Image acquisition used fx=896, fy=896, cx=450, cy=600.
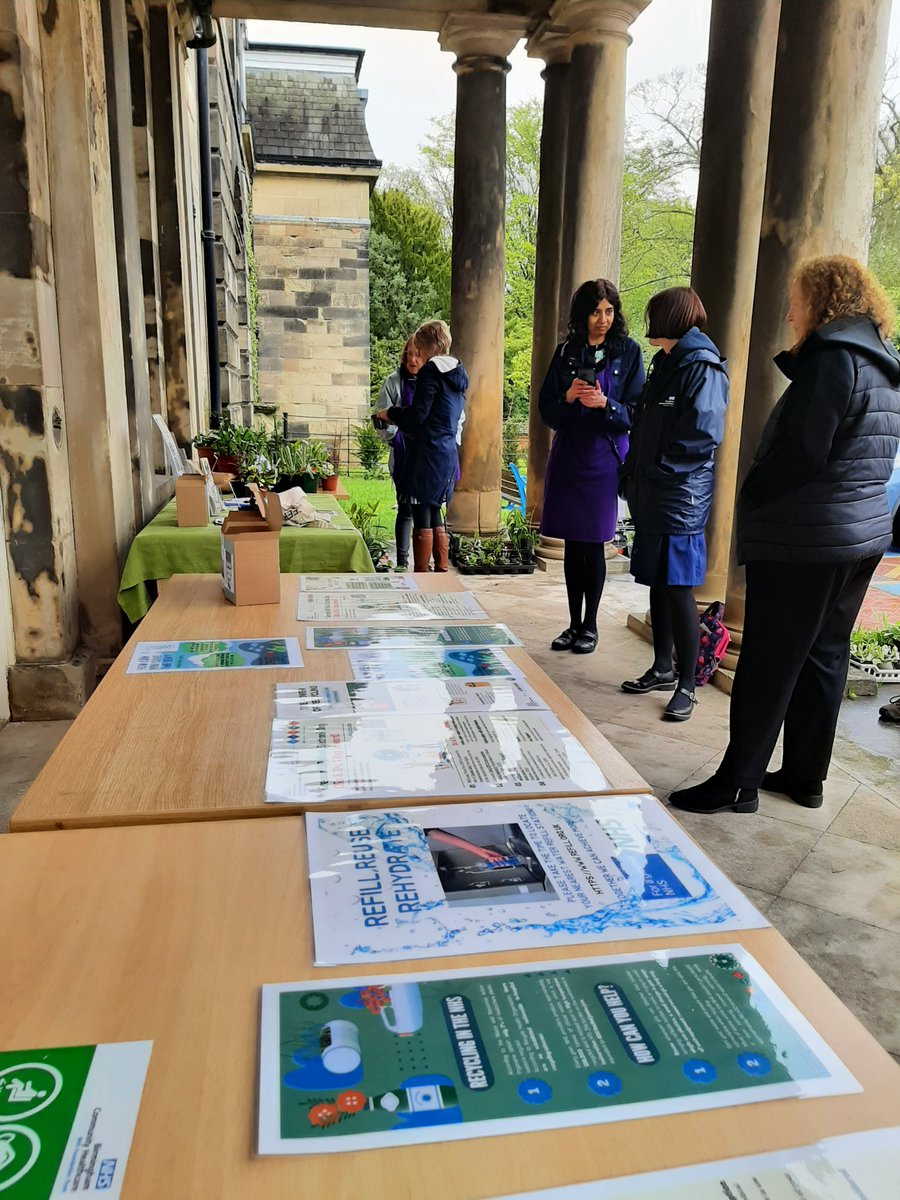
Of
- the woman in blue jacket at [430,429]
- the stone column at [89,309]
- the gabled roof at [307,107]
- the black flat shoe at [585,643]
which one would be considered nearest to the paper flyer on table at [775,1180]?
the stone column at [89,309]

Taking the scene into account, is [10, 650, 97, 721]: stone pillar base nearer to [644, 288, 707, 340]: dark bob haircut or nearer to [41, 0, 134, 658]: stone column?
[41, 0, 134, 658]: stone column

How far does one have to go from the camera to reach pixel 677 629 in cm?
423

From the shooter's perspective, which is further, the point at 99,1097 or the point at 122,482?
the point at 122,482

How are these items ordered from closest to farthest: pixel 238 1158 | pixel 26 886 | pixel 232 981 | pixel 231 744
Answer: pixel 238 1158
pixel 232 981
pixel 26 886
pixel 231 744

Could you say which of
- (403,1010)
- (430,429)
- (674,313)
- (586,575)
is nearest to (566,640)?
(586,575)

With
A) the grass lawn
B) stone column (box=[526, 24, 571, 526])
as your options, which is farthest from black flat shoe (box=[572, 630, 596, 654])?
the grass lawn

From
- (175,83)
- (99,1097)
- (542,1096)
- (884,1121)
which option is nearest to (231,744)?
(99,1097)

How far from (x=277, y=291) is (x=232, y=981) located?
17.0 m

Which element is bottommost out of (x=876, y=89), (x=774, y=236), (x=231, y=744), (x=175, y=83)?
(x=231, y=744)

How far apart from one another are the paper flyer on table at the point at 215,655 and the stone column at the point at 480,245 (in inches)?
244

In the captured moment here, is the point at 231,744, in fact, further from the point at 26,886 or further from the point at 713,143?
the point at 713,143

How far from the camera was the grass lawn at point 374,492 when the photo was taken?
11.6 meters

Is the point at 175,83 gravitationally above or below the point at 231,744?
above

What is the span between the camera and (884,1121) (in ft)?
2.62
